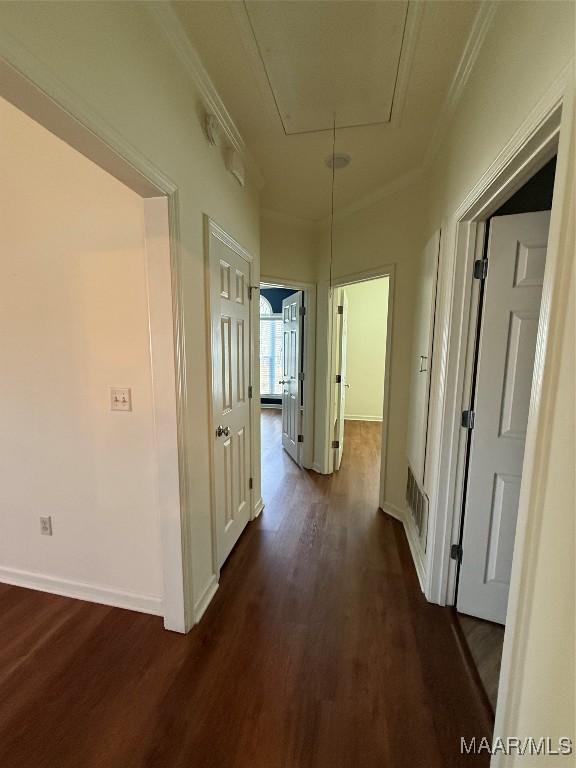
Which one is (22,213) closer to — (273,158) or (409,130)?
(273,158)

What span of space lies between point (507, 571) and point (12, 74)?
2.55 meters

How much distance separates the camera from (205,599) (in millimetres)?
1762

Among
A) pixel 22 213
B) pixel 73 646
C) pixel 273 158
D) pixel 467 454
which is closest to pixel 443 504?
pixel 467 454

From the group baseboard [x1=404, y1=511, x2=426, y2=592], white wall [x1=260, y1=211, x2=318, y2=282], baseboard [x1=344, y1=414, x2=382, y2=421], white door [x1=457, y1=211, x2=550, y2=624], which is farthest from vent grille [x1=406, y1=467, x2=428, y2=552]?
baseboard [x1=344, y1=414, x2=382, y2=421]

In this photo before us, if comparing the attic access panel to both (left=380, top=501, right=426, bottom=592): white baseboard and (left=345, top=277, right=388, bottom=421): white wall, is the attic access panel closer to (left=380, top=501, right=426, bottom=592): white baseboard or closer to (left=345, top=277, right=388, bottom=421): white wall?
(left=380, top=501, right=426, bottom=592): white baseboard

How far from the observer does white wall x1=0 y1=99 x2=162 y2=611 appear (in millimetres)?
1495

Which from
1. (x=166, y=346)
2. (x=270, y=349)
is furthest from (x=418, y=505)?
(x=270, y=349)

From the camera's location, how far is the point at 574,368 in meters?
0.72

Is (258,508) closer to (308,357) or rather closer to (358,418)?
(308,357)

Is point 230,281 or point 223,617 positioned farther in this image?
point 230,281

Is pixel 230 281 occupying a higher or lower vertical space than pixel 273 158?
lower

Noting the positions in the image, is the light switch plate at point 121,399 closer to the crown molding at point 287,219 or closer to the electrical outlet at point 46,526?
the electrical outlet at point 46,526

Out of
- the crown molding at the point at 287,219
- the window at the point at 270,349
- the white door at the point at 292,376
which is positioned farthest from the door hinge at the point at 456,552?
the window at the point at 270,349

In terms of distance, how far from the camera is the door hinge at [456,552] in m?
1.72
